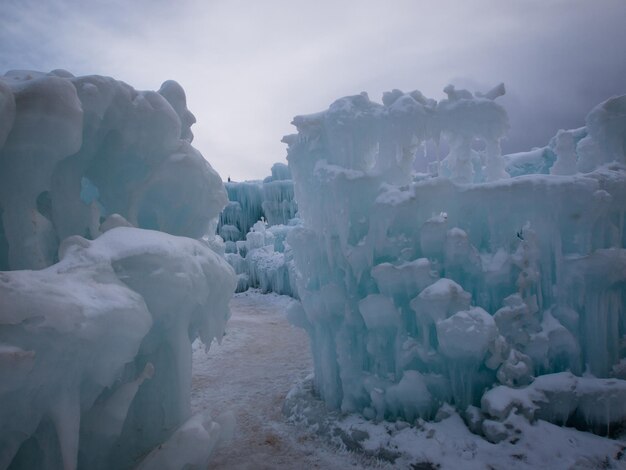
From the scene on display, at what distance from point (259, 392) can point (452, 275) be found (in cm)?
528

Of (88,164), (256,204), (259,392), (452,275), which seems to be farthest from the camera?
(256,204)

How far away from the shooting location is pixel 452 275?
7613 millimetres

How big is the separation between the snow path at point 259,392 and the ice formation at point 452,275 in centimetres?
121

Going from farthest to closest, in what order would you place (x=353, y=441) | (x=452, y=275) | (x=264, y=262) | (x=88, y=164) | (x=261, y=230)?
1. (x=261, y=230)
2. (x=264, y=262)
3. (x=452, y=275)
4. (x=353, y=441)
5. (x=88, y=164)

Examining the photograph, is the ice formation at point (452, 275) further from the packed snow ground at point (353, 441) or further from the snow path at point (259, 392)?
the snow path at point (259, 392)

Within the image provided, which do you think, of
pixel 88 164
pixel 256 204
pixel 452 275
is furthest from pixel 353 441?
pixel 256 204

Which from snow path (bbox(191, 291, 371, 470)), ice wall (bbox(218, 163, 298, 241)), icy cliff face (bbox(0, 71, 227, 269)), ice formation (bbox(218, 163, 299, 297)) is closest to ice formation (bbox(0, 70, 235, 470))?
icy cliff face (bbox(0, 71, 227, 269))

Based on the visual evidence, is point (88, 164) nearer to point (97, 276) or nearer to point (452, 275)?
point (97, 276)

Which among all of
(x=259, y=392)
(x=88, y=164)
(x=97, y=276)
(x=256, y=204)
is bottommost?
(x=259, y=392)

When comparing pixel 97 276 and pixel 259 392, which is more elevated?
pixel 97 276

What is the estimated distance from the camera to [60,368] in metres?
2.90

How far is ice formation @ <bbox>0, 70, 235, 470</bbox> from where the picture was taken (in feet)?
9.27

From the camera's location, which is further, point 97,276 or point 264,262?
point 264,262

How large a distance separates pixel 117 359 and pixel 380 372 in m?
5.57
